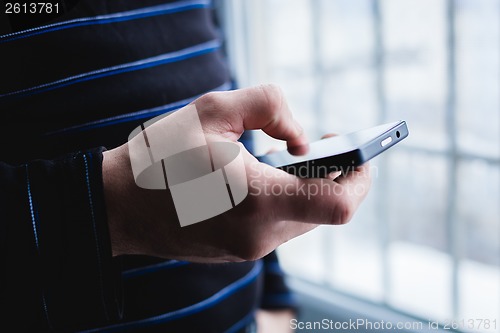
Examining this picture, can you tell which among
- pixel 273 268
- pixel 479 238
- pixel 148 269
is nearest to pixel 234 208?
pixel 148 269

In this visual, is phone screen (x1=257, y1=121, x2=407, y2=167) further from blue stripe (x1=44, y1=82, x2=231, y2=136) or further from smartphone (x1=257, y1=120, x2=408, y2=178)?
blue stripe (x1=44, y1=82, x2=231, y2=136)

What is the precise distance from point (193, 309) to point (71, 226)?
8.2 inches

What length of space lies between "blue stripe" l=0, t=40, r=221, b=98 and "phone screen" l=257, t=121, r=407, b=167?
0.55 feet

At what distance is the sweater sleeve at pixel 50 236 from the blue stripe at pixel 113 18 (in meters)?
0.18

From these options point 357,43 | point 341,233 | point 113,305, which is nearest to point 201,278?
point 113,305

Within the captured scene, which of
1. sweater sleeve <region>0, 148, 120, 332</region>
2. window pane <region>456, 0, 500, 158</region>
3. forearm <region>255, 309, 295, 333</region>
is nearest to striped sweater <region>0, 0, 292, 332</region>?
sweater sleeve <region>0, 148, 120, 332</region>

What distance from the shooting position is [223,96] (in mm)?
421

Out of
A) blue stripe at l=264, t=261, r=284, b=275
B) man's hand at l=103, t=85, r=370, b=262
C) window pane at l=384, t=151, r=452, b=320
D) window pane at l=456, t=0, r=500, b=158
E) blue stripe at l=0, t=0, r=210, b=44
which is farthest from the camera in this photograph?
window pane at l=384, t=151, r=452, b=320

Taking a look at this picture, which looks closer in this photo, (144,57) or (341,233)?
(144,57)

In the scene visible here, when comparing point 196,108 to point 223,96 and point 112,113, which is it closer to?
point 223,96

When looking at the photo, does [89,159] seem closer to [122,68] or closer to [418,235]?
[122,68]

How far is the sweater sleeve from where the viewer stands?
40 centimetres

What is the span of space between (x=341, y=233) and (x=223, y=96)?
3.95 ft

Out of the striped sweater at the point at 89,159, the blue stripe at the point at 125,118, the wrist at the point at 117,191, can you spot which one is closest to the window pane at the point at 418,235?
the striped sweater at the point at 89,159
